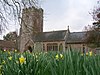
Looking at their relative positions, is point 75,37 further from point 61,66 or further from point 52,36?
point 61,66

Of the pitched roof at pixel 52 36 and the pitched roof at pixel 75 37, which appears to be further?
the pitched roof at pixel 52 36

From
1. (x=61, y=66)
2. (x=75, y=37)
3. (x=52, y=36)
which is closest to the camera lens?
(x=61, y=66)

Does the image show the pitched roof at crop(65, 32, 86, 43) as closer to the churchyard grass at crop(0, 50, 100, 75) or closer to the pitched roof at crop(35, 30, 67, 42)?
the pitched roof at crop(35, 30, 67, 42)

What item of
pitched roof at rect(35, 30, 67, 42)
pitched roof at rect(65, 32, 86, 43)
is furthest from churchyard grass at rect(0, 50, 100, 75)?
pitched roof at rect(35, 30, 67, 42)

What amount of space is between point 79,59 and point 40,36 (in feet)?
173

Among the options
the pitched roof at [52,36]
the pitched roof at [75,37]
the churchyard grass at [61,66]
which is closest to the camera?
the churchyard grass at [61,66]

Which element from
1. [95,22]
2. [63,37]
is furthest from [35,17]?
[63,37]

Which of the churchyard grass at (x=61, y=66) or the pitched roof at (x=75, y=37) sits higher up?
the churchyard grass at (x=61, y=66)

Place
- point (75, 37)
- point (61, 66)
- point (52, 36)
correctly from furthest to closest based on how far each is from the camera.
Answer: point (52, 36) < point (75, 37) < point (61, 66)

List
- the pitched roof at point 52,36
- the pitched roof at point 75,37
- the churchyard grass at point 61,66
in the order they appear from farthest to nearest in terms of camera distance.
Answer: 1. the pitched roof at point 52,36
2. the pitched roof at point 75,37
3. the churchyard grass at point 61,66

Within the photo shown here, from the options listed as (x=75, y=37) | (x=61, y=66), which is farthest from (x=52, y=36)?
(x=61, y=66)

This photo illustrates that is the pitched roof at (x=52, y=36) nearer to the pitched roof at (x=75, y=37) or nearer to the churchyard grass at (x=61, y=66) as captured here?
the pitched roof at (x=75, y=37)

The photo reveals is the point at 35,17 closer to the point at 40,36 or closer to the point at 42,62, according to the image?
the point at 42,62

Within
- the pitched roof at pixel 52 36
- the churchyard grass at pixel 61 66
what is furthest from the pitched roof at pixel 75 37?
the churchyard grass at pixel 61 66
